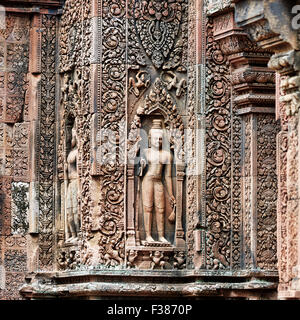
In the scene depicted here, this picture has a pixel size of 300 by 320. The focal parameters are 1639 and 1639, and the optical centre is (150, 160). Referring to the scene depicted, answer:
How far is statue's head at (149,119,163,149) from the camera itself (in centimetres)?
2103

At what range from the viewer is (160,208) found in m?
21.0

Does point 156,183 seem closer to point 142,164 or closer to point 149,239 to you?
point 142,164

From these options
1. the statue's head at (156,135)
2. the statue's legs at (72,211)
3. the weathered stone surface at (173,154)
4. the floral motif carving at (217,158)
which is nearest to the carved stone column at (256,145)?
the weathered stone surface at (173,154)

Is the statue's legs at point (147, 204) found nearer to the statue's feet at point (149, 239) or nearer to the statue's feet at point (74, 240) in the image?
the statue's feet at point (149, 239)

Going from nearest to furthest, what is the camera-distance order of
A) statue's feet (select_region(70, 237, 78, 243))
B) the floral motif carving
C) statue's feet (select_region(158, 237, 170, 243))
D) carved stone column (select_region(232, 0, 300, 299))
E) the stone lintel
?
carved stone column (select_region(232, 0, 300, 299)) → the stone lintel → the floral motif carving → statue's feet (select_region(158, 237, 170, 243)) → statue's feet (select_region(70, 237, 78, 243))

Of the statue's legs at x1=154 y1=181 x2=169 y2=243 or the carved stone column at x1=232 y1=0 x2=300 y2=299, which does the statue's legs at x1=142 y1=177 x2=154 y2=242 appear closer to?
the statue's legs at x1=154 y1=181 x2=169 y2=243

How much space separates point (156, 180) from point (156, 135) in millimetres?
581

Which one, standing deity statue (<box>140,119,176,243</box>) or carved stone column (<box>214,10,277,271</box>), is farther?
standing deity statue (<box>140,119,176,243</box>)

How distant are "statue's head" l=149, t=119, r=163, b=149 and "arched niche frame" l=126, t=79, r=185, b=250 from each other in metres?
0.07

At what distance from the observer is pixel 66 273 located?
71.2ft

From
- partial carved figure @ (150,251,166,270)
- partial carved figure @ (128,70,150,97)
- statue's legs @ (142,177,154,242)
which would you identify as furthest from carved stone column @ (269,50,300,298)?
partial carved figure @ (128,70,150,97)

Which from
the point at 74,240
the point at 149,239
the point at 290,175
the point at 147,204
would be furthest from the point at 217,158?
the point at 290,175

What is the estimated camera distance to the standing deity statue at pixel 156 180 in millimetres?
20906

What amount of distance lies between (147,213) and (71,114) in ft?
6.87
